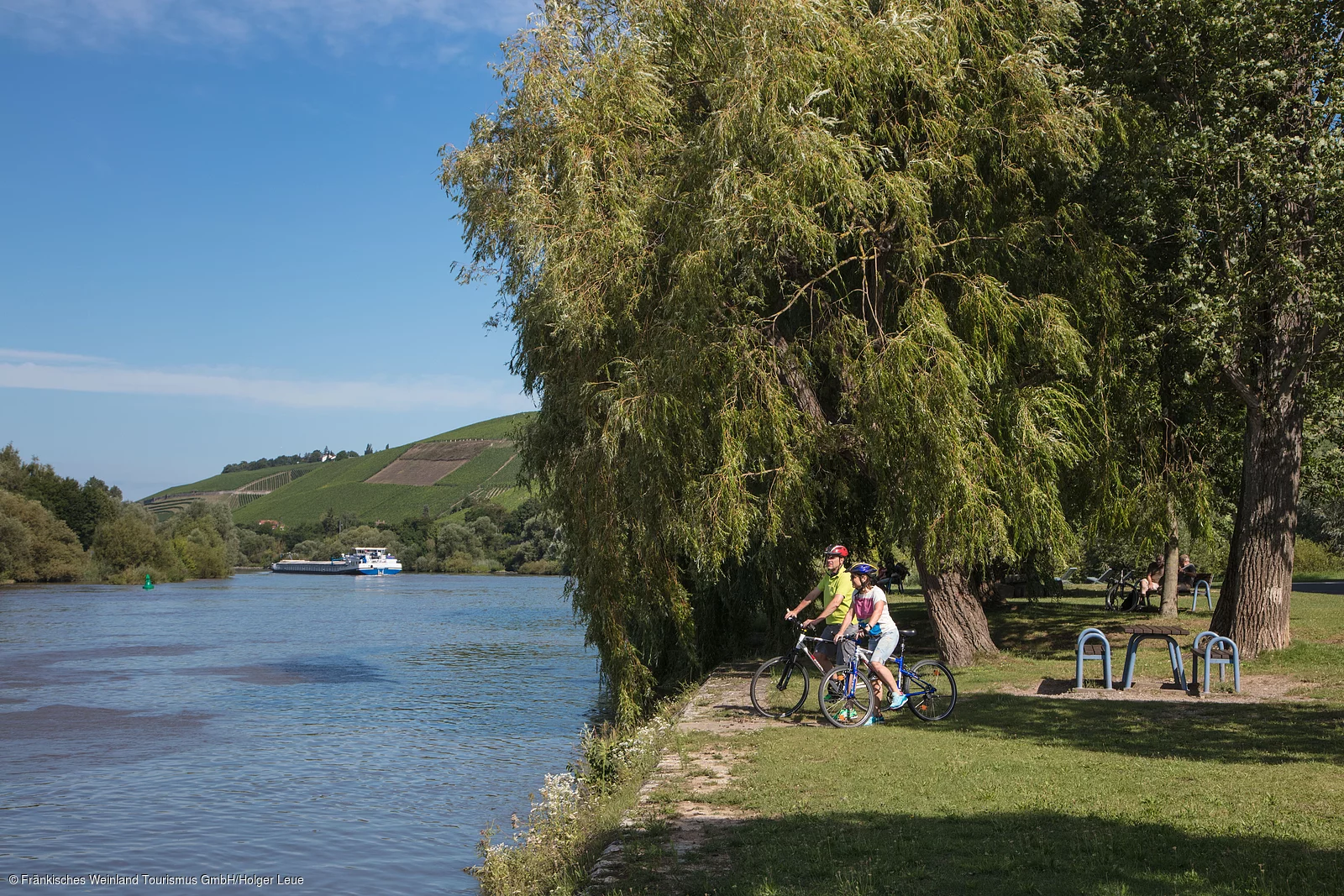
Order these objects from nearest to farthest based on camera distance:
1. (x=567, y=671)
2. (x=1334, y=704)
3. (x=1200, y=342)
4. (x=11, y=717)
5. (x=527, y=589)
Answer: (x=1334, y=704), (x=1200, y=342), (x=11, y=717), (x=567, y=671), (x=527, y=589)

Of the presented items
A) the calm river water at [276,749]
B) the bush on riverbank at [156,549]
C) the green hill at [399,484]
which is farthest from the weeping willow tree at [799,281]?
the green hill at [399,484]

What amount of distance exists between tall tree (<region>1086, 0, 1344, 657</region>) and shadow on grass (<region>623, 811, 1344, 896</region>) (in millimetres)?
9211

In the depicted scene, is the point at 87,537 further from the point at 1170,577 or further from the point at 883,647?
the point at 883,647

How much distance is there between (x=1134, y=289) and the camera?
15523mm

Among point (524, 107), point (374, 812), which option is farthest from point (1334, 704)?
point (524, 107)

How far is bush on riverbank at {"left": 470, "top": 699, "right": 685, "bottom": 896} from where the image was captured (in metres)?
7.92

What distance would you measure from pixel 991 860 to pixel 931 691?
17.9ft

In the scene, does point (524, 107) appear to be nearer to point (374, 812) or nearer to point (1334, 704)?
point (374, 812)

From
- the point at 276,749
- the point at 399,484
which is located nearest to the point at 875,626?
the point at 276,749

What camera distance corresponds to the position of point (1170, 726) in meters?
10.8

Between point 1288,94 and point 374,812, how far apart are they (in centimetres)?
1495

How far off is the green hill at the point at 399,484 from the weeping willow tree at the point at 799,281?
119 metres

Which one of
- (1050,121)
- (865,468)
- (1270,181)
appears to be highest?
(1050,121)

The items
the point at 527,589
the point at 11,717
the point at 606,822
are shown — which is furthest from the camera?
the point at 527,589
